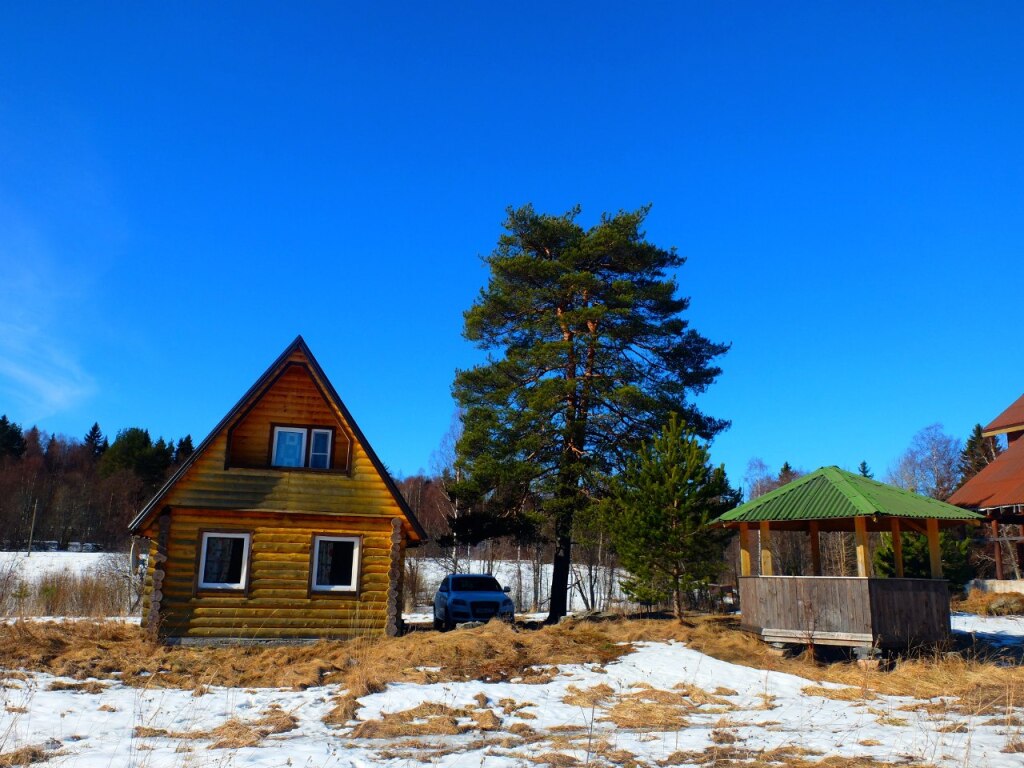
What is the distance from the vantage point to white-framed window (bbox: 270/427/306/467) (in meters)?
20.3

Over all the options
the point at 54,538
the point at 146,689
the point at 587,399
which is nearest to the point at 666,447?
the point at 587,399

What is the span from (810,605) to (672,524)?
4073mm

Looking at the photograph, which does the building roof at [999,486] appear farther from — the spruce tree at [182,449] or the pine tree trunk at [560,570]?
the spruce tree at [182,449]

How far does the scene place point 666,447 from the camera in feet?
70.4

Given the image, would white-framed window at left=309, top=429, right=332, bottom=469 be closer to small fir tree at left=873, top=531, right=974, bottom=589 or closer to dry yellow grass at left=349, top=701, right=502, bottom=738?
dry yellow grass at left=349, top=701, right=502, bottom=738

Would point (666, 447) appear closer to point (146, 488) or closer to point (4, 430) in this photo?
point (146, 488)

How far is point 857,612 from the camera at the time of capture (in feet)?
57.2

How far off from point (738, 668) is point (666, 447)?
667 cm

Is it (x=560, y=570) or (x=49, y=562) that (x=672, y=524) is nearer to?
(x=560, y=570)

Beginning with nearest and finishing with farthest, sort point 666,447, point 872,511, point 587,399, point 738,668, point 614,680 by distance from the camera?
1. point 614,680
2. point 738,668
3. point 872,511
4. point 666,447
5. point 587,399

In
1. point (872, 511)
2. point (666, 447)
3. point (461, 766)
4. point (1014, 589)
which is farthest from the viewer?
point (1014, 589)

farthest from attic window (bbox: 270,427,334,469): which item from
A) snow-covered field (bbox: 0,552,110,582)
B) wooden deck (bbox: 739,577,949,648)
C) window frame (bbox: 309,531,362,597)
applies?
snow-covered field (bbox: 0,552,110,582)

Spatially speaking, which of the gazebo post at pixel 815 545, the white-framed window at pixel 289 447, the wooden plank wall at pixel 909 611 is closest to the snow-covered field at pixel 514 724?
the wooden plank wall at pixel 909 611

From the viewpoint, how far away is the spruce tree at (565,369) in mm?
25953
